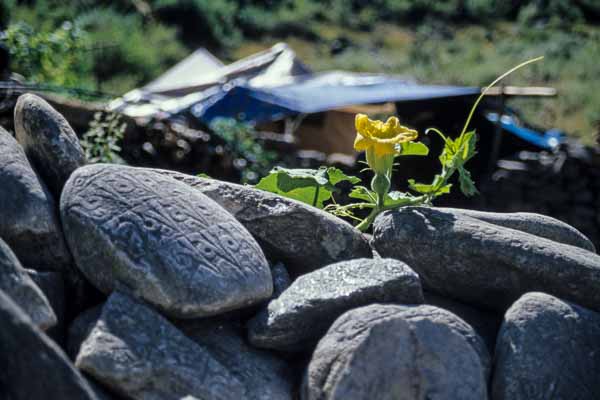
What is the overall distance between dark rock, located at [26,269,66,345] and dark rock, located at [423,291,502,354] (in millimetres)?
1057

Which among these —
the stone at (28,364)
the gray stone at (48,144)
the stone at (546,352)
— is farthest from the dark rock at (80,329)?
the stone at (546,352)

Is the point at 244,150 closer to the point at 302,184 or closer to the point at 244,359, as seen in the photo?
the point at 302,184

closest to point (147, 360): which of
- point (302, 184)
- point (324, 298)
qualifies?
point (324, 298)

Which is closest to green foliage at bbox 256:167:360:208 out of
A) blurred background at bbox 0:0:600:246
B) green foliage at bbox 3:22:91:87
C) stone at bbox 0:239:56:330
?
stone at bbox 0:239:56:330

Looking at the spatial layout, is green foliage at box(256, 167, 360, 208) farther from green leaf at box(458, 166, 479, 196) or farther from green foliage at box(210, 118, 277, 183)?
green foliage at box(210, 118, 277, 183)

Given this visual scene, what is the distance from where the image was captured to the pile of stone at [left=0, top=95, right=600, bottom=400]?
1979 mm

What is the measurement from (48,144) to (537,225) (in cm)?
159

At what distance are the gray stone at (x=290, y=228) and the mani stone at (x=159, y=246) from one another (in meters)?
0.18

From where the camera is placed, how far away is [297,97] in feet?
30.7

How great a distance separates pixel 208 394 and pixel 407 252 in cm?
77

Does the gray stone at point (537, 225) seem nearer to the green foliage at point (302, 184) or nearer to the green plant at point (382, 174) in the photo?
the green plant at point (382, 174)

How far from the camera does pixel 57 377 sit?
1710 mm

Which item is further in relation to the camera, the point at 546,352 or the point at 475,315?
the point at 475,315

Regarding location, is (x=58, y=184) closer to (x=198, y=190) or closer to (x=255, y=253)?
(x=198, y=190)
